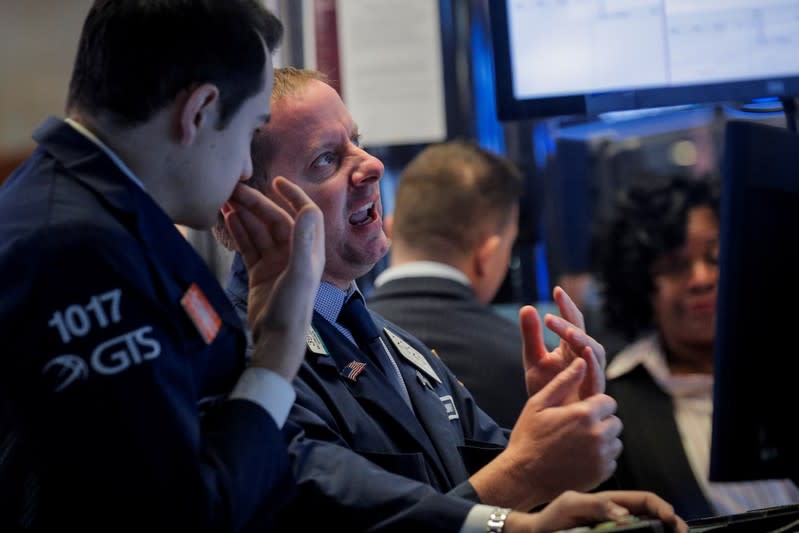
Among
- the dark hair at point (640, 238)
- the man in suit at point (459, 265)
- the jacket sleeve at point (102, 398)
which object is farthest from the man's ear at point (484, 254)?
the jacket sleeve at point (102, 398)

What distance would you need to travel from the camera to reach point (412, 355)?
1.86 metres

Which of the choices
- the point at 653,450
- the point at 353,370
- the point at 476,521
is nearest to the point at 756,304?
the point at 476,521

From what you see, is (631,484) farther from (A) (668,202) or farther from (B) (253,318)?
(B) (253,318)

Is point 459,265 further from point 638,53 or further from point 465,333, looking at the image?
point 638,53

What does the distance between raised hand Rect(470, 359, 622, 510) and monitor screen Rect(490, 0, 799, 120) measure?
65 centimetres

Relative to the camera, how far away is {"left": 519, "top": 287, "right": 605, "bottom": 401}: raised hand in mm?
1657

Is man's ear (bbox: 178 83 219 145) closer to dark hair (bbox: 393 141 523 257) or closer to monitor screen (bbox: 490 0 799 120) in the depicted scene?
monitor screen (bbox: 490 0 799 120)

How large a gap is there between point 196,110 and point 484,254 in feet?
6.12

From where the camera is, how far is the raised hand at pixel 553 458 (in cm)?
155

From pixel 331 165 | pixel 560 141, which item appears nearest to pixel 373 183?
pixel 331 165

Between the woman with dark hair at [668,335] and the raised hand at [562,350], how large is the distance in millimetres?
1050

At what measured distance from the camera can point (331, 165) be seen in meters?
1.83

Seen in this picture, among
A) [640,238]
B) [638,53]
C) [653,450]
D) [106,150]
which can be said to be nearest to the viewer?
[106,150]

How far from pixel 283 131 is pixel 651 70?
683 mm
